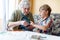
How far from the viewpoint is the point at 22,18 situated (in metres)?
2.36

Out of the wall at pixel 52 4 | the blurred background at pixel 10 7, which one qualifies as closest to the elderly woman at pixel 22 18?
the blurred background at pixel 10 7

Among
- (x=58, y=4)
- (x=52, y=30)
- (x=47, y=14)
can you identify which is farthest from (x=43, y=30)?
(x=58, y=4)

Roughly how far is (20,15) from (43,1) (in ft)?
3.60

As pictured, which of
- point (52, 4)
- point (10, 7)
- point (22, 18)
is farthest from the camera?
point (52, 4)

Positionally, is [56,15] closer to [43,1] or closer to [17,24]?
[43,1]

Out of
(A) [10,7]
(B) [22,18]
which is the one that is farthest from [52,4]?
(B) [22,18]

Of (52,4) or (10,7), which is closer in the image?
(10,7)

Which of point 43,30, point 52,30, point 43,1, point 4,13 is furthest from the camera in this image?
point 43,1

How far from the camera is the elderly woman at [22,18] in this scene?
2234 millimetres

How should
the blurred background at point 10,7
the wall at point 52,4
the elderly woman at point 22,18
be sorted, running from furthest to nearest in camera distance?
the wall at point 52,4 → the blurred background at point 10,7 → the elderly woman at point 22,18

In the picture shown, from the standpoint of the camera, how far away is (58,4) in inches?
124

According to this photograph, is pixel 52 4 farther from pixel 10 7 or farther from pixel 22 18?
pixel 22 18

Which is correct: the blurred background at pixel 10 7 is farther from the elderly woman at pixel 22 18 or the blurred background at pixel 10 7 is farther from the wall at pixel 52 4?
the elderly woman at pixel 22 18

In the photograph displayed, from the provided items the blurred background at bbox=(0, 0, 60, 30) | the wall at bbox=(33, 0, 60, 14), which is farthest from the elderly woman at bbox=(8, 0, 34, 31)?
the wall at bbox=(33, 0, 60, 14)
